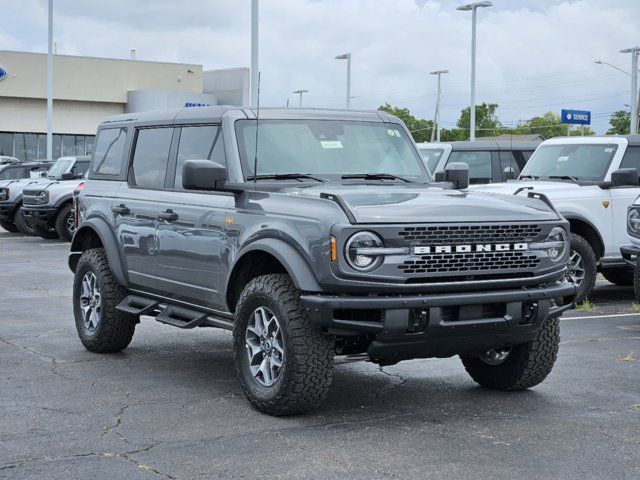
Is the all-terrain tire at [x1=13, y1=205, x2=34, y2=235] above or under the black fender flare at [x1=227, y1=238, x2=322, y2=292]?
under

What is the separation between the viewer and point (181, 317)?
7.70m

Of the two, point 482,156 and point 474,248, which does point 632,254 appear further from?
point 482,156

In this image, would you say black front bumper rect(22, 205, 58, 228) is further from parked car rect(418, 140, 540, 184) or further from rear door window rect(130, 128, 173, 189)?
rear door window rect(130, 128, 173, 189)

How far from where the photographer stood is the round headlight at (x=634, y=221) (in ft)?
33.6

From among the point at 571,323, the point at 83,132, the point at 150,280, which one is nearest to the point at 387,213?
the point at 150,280

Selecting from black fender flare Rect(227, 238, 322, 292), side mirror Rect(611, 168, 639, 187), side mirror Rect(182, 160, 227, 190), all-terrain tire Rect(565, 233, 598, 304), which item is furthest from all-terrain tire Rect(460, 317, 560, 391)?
all-terrain tire Rect(565, 233, 598, 304)

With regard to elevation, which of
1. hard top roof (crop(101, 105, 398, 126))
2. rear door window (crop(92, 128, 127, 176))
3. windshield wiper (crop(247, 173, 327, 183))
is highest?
hard top roof (crop(101, 105, 398, 126))

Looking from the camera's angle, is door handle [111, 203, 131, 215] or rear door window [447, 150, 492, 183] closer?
door handle [111, 203, 131, 215]

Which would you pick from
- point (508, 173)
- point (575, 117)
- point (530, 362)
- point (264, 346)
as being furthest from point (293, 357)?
point (575, 117)

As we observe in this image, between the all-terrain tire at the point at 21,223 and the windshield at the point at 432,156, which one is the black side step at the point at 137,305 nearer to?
the windshield at the point at 432,156

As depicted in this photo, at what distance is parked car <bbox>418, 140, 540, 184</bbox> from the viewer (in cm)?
1712

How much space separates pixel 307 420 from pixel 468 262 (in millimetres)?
1343

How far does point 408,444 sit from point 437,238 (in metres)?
1.19

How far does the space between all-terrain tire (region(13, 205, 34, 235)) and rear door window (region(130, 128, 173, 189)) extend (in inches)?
607
